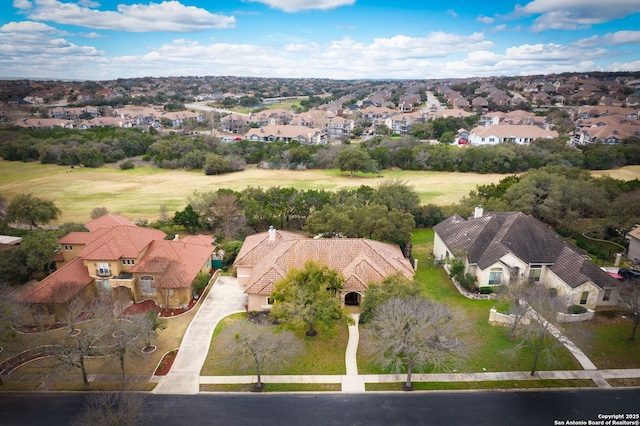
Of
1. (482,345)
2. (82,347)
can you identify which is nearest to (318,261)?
(482,345)

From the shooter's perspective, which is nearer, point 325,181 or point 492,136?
point 325,181

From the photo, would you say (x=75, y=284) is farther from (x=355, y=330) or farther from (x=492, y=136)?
(x=492, y=136)

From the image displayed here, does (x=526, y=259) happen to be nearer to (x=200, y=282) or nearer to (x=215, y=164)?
(x=200, y=282)

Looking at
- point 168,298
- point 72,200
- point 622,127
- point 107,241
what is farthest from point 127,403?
point 622,127

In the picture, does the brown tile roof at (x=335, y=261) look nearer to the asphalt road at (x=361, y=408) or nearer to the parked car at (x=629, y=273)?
the asphalt road at (x=361, y=408)

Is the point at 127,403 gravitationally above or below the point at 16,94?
below

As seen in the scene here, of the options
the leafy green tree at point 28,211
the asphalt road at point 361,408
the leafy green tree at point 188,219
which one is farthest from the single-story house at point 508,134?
the leafy green tree at point 28,211

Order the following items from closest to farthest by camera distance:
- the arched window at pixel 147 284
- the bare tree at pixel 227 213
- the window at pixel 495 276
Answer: the arched window at pixel 147 284, the window at pixel 495 276, the bare tree at pixel 227 213

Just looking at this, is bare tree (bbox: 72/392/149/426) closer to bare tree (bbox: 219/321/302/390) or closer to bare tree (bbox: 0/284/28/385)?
bare tree (bbox: 219/321/302/390)
